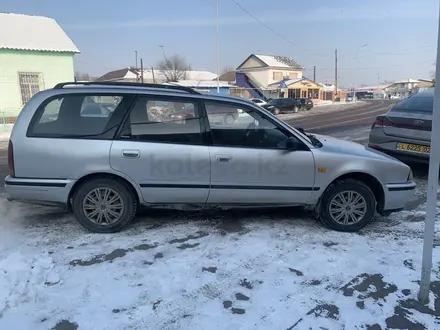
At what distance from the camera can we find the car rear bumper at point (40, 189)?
13.2 feet

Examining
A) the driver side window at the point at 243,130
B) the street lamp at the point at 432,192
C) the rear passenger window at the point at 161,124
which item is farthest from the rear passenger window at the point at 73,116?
the street lamp at the point at 432,192

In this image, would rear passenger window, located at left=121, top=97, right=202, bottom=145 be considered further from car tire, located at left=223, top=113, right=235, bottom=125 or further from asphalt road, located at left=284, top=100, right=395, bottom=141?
asphalt road, located at left=284, top=100, right=395, bottom=141

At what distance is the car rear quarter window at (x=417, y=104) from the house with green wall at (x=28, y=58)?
746 inches

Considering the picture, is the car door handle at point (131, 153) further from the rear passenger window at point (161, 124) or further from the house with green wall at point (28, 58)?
the house with green wall at point (28, 58)

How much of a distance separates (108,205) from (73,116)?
3.50ft

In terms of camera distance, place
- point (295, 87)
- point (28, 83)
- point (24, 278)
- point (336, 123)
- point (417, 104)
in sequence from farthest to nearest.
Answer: point (295, 87)
point (28, 83)
point (336, 123)
point (417, 104)
point (24, 278)

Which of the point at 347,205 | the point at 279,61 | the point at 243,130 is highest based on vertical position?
the point at 279,61

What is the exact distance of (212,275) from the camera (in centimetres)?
331

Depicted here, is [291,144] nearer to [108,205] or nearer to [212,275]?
[212,275]

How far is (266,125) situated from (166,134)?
1156 millimetres

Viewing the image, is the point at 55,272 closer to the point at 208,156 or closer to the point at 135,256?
the point at 135,256

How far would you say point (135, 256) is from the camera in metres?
3.65

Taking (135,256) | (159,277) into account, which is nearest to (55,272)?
(135,256)

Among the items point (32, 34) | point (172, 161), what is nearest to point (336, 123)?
point (172, 161)
